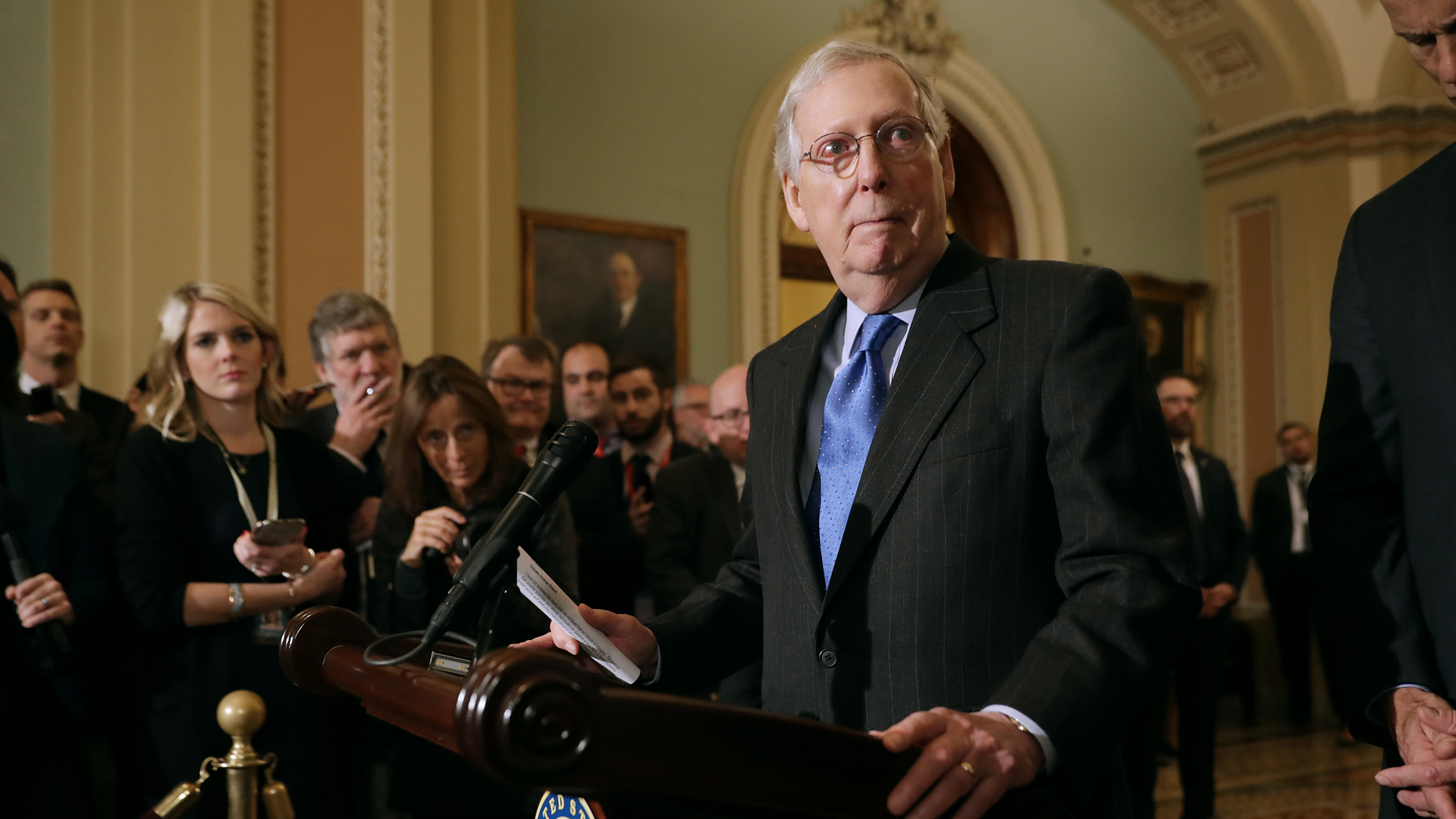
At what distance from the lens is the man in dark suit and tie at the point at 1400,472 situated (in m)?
1.46

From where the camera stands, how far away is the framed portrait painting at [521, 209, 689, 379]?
24.2ft

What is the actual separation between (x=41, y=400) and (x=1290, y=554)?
758 cm

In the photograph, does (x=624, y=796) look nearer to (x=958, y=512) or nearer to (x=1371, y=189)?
(x=958, y=512)

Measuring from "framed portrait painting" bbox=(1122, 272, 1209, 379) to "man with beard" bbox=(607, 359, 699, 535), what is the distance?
242 inches

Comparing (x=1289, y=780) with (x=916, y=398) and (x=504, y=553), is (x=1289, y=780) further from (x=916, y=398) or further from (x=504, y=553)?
(x=504, y=553)

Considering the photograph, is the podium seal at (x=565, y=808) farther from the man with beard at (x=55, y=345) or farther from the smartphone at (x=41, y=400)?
the man with beard at (x=55, y=345)

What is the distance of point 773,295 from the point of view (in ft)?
27.3

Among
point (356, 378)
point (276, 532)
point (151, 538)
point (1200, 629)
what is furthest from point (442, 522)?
point (1200, 629)

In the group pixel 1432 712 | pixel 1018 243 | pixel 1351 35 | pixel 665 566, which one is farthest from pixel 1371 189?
pixel 1432 712

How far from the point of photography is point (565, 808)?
143cm

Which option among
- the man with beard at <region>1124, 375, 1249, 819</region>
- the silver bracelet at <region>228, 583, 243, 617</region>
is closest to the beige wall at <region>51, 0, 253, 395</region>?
the silver bracelet at <region>228, 583, 243, 617</region>

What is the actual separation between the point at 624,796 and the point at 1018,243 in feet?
30.4

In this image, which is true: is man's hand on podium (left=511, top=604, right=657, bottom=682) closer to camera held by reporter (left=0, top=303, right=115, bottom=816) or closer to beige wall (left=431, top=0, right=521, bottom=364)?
camera held by reporter (left=0, top=303, right=115, bottom=816)

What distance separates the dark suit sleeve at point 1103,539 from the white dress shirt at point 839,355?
0.77 ft
